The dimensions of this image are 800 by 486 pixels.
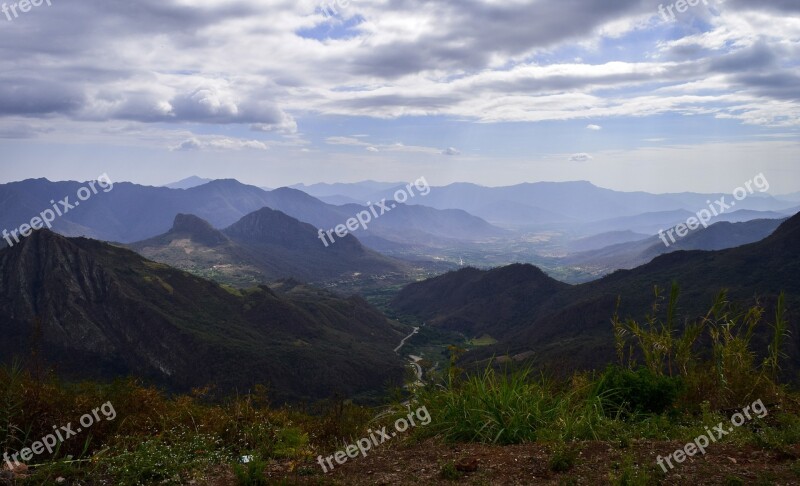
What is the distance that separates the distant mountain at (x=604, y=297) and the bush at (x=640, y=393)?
148 feet

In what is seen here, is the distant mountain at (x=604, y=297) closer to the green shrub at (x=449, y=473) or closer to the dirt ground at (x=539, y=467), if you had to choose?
the dirt ground at (x=539, y=467)

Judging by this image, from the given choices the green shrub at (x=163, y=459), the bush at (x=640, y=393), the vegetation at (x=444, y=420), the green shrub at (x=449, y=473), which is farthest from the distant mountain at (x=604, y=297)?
the green shrub at (x=449, y=473)

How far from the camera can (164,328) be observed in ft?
325

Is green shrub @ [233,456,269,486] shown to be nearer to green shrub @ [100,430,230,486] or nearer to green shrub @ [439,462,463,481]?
green shrub @ [100,430,230,486]

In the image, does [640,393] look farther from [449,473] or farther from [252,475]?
[252,475]

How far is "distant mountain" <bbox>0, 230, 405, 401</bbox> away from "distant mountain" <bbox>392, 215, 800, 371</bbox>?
3292 cm

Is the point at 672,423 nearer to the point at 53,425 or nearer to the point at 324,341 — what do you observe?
the point at 53,425

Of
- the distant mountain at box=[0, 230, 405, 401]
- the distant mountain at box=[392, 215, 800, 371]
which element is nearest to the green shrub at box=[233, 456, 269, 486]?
the distant mountain at box=[392, 215, 800, 371]

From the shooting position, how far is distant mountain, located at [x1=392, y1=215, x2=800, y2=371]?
83.8m

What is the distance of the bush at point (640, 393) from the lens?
26.8 feet

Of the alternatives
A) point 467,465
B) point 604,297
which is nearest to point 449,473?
point 467,465

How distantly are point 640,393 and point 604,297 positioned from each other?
114993 millimetres

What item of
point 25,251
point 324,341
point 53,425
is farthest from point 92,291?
point 53,425

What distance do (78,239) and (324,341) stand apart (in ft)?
217
